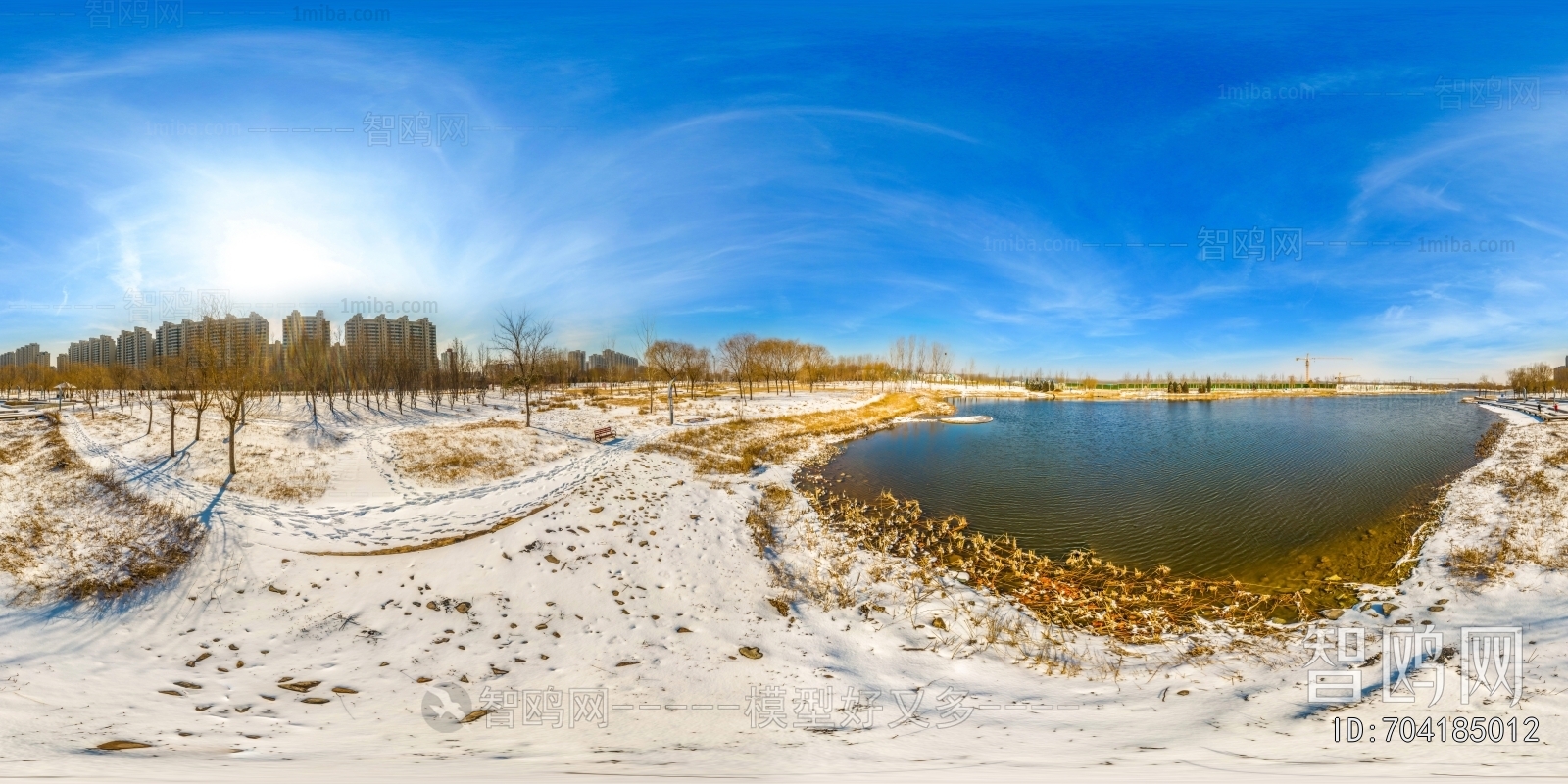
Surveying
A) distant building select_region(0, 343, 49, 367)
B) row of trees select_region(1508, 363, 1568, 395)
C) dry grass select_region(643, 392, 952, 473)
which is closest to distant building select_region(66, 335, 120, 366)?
distant building select_region(0, 343, 49, 367)

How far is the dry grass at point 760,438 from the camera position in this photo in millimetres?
22078

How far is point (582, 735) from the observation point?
5.82 m

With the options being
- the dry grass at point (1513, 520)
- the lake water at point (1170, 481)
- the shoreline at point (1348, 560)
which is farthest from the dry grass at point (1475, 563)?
the lake water at point (1170, 481)

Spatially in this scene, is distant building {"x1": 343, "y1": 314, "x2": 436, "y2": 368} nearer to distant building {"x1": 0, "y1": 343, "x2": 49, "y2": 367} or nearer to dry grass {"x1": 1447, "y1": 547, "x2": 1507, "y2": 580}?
dry grass {"x1": 1447, "y1": 547, "x2": 1507, "y2": 580}

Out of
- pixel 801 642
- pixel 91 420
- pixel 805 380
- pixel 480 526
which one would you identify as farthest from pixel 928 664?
pixel 805 380

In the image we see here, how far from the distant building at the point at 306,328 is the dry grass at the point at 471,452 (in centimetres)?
3350

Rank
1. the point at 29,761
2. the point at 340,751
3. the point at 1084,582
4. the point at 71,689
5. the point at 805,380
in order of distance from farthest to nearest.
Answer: the point at 805,380 < the point at 1084,582 < the point at 71,689 < the point at 340,751 < the point at 29,761

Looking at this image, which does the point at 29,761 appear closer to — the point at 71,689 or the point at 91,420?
the point at 71,689

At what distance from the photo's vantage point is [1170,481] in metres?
19.8

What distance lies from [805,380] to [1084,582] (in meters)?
92.8

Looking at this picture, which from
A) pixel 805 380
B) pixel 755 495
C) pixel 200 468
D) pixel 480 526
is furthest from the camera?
pixel 805 380

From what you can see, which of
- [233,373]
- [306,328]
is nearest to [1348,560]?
[233,373]

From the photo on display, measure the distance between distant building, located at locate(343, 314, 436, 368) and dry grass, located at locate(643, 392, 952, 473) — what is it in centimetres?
4369

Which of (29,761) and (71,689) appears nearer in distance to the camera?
(29,761)
